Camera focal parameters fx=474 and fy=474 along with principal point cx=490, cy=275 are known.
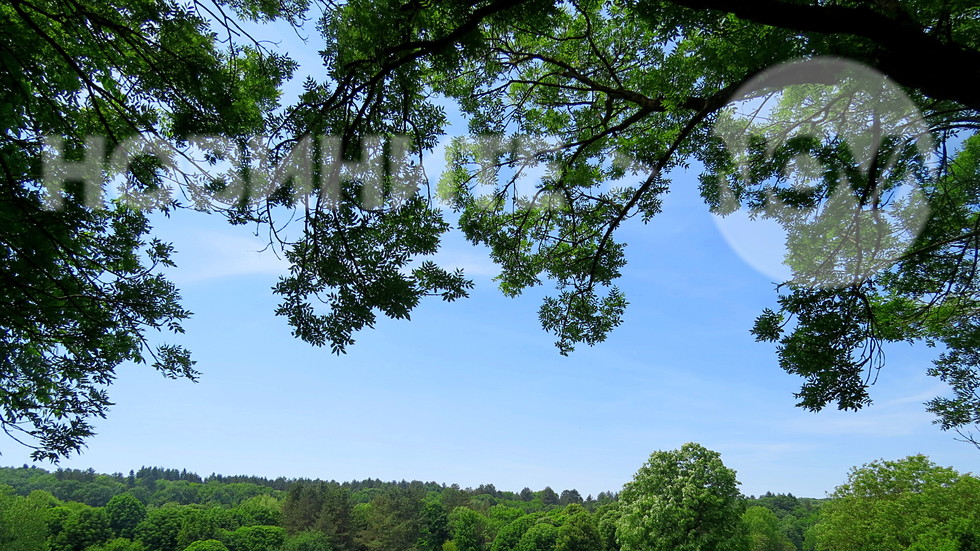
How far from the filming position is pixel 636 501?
29203 millimetres

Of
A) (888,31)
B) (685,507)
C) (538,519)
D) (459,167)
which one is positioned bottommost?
(538,519)

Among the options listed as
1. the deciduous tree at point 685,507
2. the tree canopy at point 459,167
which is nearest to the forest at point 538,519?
the deciduous tree at point 685,507

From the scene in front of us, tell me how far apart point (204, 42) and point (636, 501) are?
102 feet

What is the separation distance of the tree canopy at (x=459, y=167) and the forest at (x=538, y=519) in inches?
833

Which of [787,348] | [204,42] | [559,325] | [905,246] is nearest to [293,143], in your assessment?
[204,42]

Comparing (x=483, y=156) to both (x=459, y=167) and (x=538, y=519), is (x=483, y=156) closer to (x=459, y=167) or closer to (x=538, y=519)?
(x=459, y=167)

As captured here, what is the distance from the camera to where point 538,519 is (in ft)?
197

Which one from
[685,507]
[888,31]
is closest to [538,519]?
[685,507]

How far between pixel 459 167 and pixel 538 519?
2407 inches

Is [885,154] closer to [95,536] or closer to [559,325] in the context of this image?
[559,325]

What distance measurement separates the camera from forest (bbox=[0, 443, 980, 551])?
79.0 feet

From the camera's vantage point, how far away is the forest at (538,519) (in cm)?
2408

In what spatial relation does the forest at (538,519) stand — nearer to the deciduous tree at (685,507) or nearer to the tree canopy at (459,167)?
the deciduous tree at (685,507)

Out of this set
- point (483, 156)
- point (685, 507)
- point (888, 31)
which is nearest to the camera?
point (888, 31)
